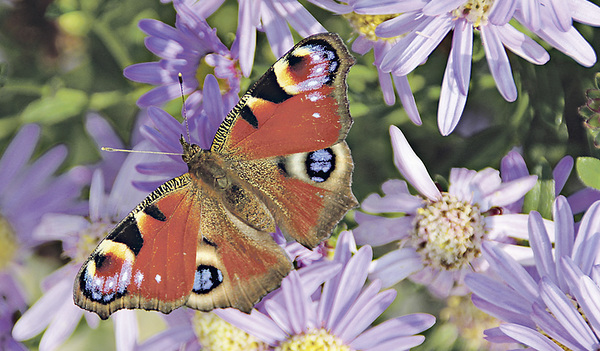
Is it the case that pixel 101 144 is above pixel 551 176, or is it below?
below

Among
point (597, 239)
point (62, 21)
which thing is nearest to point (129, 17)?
point (62, 21)

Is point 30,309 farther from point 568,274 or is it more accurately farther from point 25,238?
point 568,274

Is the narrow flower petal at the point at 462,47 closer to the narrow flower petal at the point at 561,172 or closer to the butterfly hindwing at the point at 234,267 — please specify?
the narrow flower petal at the point at 561,172

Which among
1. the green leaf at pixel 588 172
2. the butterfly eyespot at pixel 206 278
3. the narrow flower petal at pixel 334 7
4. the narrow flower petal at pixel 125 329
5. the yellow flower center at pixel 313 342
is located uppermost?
the narrow flower petal at pixel 334 7

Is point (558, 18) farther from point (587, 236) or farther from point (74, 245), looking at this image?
point (74, 245)

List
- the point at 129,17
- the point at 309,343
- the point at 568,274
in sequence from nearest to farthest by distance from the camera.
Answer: the point at 568,274 → the point at 309,343 → the point at 129,17

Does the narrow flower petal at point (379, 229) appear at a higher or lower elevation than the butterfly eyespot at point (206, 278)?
→ lower

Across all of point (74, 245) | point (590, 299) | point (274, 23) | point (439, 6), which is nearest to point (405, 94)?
point (439, 6)

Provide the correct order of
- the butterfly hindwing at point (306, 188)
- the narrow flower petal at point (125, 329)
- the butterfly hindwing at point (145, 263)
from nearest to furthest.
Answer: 1. the butterfly hindwing at point (145, 263)
2. the butterfly hindwing at point (306, 188)
3. the narrow flower petal at point (125, 329)

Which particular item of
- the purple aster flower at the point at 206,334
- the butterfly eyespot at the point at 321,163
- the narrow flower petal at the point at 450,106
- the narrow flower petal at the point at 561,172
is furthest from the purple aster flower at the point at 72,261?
the narrow flower petal at the point at 561,172
